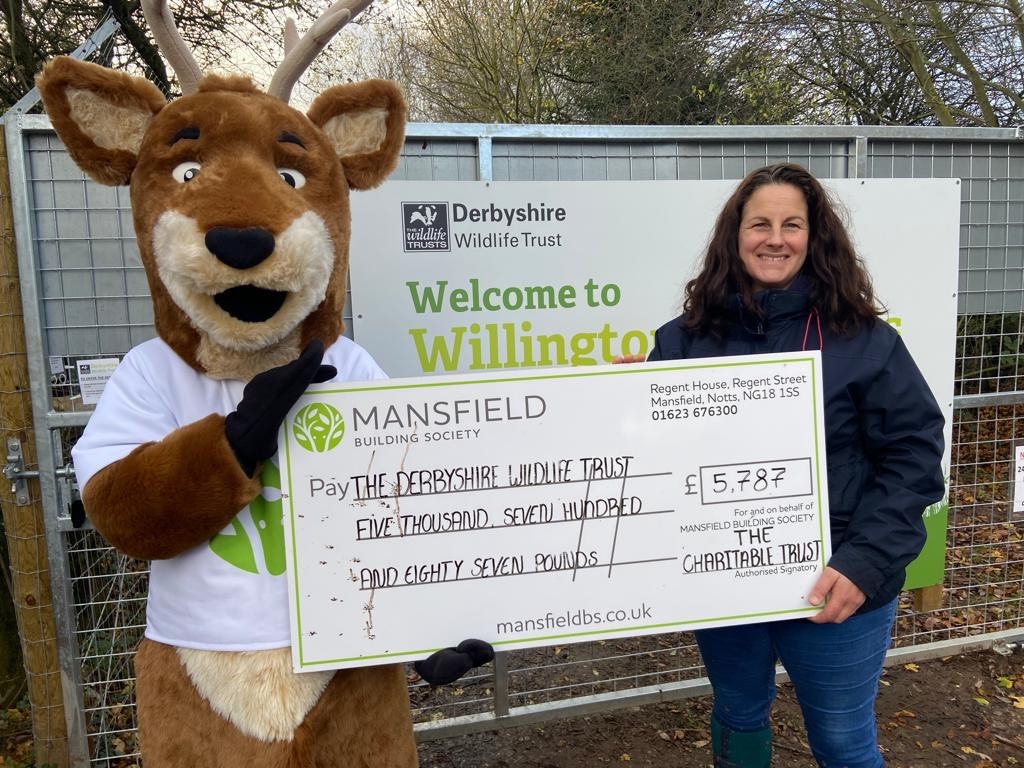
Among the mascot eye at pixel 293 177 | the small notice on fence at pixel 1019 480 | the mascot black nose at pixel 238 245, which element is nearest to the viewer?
the mascot black nose at pixel 238 245

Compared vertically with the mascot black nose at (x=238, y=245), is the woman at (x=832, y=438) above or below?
below

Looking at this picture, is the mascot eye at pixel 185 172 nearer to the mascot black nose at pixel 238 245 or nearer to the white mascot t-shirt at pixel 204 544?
the mascot black nose at pixel 238 245

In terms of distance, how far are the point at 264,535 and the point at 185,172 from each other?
0.87 m

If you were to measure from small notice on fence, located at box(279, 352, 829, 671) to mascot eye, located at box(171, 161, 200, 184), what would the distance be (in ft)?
1.84

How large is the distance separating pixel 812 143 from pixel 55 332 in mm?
3254

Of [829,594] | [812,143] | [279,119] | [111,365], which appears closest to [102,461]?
[279,119]

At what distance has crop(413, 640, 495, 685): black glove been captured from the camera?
1644 mm

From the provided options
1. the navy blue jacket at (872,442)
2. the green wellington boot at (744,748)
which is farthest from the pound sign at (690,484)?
the green wellington boot at (744,748)

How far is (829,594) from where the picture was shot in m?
1.83

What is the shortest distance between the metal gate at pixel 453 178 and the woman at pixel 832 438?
3.22 feet

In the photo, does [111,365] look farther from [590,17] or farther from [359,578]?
[590,17]

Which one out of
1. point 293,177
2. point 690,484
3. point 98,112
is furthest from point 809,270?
point 98,112

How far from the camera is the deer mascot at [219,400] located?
1474 mm

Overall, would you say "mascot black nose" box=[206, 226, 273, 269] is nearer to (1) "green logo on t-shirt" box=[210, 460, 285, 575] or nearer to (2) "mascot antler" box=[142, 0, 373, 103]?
(1) "green logo on t-shirt" box=[210, 460, 285, 575]
